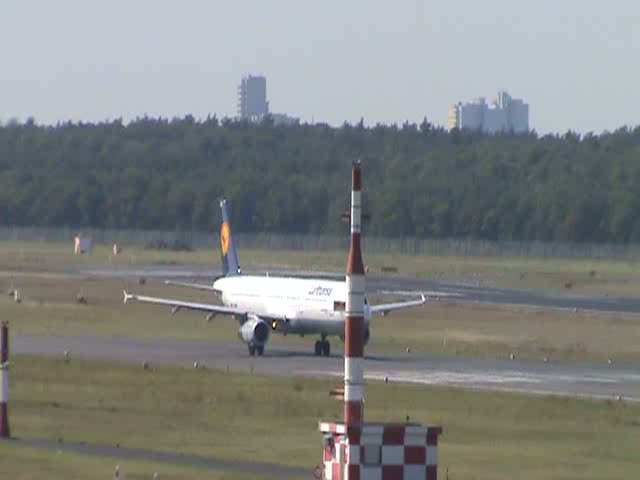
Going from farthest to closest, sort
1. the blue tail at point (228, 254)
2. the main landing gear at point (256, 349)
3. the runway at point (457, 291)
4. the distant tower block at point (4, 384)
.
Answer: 1. the runway at point (457, 291)
2. the blue tail at point (228, 254)
3. the main landing gear at point (256, 349)
4. the distant tower block at point (4, 384)

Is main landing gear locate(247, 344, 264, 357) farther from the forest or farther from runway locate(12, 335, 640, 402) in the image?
the forest

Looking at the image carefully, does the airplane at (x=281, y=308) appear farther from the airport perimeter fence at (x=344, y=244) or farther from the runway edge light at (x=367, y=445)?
the airport perimeter fence at (x=344, y=244)

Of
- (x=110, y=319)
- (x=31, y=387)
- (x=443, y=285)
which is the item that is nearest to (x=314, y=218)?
(x=443, y=285)

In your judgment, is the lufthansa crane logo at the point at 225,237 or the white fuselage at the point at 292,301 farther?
the lufthansa crane logo at the point at 225,237

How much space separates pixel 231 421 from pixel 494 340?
1226 inches

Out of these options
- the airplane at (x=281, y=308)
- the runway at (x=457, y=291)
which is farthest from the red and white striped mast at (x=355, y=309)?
the runway at (x=457, y=291)

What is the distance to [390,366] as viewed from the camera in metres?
52.8

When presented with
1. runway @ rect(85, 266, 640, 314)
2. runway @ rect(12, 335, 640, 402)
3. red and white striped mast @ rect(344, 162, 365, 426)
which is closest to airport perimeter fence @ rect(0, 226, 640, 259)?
runway @ rect(85, 266, 640, 314)

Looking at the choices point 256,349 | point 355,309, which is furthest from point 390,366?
point 355,309

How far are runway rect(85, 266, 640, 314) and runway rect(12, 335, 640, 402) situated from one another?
94.2ft

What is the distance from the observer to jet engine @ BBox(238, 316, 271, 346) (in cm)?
5831

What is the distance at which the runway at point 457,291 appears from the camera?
88.5 metres

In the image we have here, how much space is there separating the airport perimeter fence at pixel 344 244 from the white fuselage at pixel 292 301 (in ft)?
286

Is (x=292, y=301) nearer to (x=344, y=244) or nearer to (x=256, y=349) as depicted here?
(x=256, y=349)
